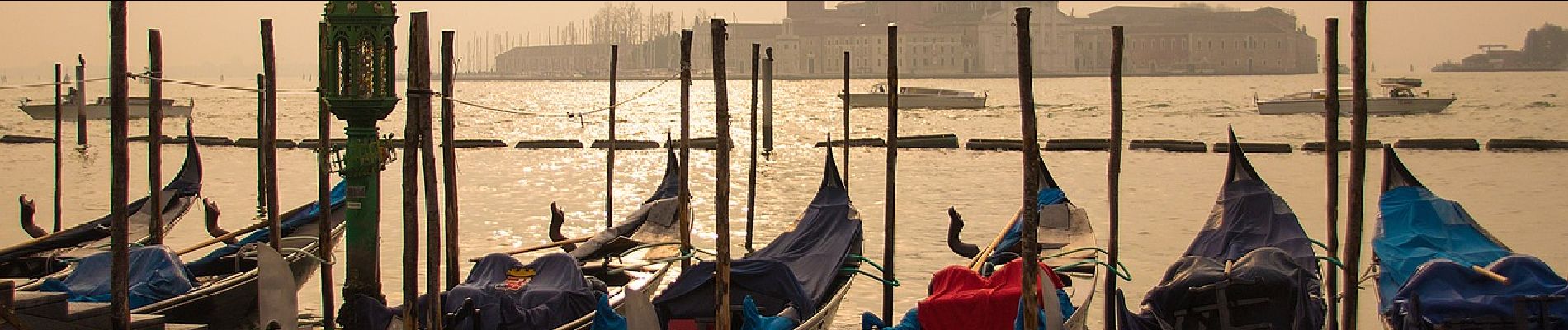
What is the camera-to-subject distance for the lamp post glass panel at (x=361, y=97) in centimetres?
782

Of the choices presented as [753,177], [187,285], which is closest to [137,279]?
[187,285]

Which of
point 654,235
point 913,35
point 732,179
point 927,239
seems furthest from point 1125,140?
point 913,35

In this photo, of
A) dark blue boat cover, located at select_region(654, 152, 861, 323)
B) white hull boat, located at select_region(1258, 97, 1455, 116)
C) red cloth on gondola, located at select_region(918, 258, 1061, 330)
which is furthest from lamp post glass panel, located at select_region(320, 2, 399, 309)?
white hull boat, located at select_region(1258, 97, 1455, 116)

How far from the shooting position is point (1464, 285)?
711cm

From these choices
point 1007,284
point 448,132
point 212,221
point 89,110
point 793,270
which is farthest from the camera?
point 89,110

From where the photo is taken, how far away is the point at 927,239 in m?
12.8

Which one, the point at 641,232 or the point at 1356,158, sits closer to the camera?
the point at 1356,158

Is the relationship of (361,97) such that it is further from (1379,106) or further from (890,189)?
(1379,106)

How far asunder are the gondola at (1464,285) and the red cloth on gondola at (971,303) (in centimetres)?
162

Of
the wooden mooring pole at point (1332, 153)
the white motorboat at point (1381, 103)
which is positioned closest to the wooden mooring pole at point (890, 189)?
the wooden mooring pole at point (1332, 153)

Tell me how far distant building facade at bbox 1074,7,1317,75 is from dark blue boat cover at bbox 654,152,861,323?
362 feet

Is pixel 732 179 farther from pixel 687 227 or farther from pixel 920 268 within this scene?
pixel 687 227

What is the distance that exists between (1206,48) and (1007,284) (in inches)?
4716

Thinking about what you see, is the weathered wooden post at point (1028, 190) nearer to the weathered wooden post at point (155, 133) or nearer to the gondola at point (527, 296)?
the gondola at point (527, 296)
